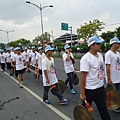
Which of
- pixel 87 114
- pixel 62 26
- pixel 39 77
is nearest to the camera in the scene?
pixel 87 114

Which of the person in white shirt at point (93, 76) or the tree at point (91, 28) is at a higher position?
the tree at point (91, 28)

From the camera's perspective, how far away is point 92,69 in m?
3.13

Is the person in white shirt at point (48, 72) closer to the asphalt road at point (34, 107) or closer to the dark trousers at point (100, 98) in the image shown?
the asphalt road at point (34, 107)

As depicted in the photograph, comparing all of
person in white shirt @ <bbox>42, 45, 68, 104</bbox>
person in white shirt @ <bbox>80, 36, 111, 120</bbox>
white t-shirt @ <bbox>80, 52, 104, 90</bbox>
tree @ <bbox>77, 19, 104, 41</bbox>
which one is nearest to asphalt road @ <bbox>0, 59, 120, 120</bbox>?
person in white shirt @ <bbox>42, 45, 68, 104</bbox>

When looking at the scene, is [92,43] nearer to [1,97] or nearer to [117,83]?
[117,83]

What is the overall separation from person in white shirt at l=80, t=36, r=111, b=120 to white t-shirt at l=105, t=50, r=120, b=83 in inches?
34.7

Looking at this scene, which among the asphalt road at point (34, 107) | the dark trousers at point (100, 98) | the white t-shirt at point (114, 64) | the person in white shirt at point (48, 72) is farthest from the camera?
Answer: the person in white shirt at point (48, 72)

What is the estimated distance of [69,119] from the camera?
4.18 metres

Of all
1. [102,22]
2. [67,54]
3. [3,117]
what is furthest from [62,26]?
[3,117]

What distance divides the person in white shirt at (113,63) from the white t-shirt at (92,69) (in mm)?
864

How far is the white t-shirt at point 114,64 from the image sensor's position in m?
4.06

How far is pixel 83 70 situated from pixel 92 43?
1.53 feet

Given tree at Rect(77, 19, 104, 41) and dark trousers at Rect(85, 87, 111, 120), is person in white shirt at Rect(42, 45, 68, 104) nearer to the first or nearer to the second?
dark trousers at Rect(85, 87, 111, 120)

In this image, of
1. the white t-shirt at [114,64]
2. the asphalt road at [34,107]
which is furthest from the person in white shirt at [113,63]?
the asphalt road at [34,107]
